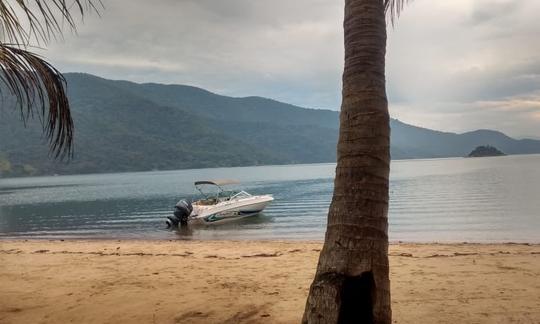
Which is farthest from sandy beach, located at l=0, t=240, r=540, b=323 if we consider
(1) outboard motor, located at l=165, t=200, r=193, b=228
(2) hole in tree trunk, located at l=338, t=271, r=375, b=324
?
(1) outboard motor, located at l=165, t=200, r=193, b=228

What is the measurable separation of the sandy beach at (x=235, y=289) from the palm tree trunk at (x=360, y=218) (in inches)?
87.5

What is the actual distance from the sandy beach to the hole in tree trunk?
7.13 ft

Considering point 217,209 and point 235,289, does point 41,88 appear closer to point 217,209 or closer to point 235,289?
point 235,289

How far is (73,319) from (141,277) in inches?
128

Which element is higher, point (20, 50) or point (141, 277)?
point (20, 50)

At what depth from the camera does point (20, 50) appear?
470 centimetres

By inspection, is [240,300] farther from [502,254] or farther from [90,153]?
[90,153]

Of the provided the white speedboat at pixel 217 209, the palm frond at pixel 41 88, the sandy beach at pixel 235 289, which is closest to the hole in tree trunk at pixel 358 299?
the sandy beach at pixel 235 289

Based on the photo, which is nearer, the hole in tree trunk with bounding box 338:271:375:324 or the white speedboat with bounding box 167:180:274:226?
the hole in tree trunk with bounding box 338:271:375:324

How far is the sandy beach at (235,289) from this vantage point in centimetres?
595

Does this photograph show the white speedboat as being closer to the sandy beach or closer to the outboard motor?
the outboard motor

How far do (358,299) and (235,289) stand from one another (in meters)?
4.52

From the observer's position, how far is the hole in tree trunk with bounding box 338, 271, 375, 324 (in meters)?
3.49

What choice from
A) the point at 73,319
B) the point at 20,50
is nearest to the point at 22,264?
the point at 73,319
